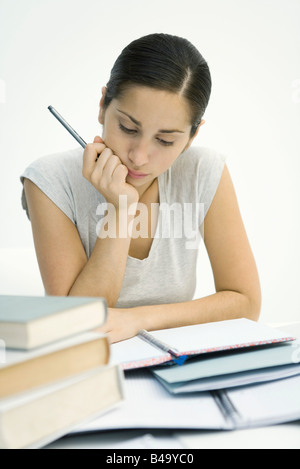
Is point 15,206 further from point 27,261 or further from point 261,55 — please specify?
point 261,55

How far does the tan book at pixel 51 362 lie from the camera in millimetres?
467

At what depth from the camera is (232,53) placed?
288 cm

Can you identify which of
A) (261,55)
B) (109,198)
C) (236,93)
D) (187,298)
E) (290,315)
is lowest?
(290,315)

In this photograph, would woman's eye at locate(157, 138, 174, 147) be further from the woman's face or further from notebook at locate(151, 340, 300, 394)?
notebook at locate(151, 340, 300, 394)

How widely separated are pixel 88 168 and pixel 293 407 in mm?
819

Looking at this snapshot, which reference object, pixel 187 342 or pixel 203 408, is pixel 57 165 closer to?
pixel 187 342

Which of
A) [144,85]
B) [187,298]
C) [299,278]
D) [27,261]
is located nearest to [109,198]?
[144,85]

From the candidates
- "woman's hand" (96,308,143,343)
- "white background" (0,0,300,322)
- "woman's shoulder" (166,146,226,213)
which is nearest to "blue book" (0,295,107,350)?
"woman's hand" (96,308,143,343)

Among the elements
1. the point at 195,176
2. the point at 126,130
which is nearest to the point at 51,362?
the point at 126,130

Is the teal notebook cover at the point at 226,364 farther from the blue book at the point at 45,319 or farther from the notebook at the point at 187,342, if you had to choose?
the blue book at the point at 45,319

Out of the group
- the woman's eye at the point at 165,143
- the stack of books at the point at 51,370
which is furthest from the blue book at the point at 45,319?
the woman's eye at the point at 165,143

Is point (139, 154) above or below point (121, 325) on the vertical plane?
above

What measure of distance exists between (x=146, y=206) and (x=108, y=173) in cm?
27

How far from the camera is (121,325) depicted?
852 millimetres
